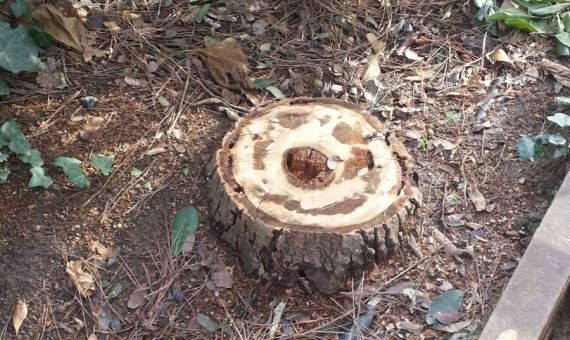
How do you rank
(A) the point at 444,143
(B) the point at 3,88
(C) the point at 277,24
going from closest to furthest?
(B) the point at 3,88 → (A) the point at 444,143 → (C) the point at 277,24

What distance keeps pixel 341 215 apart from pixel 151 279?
2.26 ft

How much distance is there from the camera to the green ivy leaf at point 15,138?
258 centimetres

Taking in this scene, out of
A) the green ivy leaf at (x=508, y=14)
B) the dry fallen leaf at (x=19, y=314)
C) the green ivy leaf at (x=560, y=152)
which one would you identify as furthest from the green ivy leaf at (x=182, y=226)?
the green ivy leaf at (x=508, y=14)

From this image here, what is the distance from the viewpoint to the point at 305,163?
2455mm

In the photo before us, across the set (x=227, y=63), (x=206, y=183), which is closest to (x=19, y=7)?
(x=227, y=63)

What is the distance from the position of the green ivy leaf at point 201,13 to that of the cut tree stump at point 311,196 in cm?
85

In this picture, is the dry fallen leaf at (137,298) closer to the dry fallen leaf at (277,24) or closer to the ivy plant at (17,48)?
the ivy plant at (17,48)

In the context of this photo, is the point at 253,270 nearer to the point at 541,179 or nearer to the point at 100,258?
the point at 100,258

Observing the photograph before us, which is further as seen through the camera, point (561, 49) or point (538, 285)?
point (561, 49)

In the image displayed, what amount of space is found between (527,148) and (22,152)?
1.90 m

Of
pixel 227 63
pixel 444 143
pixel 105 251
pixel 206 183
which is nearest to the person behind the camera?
pixel 105 251

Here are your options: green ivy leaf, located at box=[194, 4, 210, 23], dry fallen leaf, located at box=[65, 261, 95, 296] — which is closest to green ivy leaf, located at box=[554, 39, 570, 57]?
green ivy leaf, located at box=[194, 4, 210, 23]

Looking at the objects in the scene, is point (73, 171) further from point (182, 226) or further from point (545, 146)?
point (545, 146)

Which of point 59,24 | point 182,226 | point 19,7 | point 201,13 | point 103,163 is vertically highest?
point 19,7
